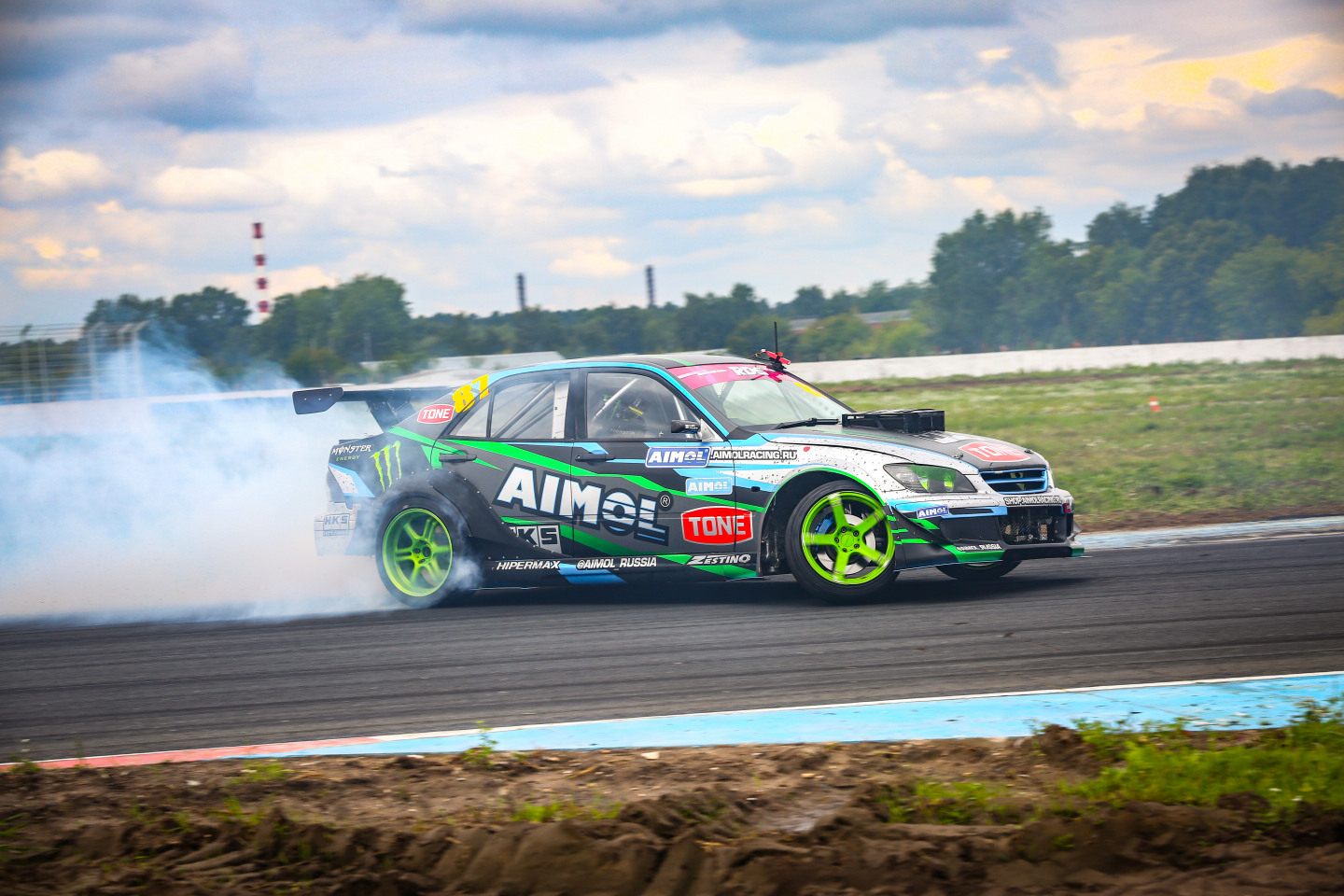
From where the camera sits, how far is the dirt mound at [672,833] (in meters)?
3.85

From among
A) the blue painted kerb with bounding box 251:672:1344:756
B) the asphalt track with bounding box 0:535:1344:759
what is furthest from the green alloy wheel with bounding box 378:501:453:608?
the blue painted kerb with bounding box 251:672:1344:756

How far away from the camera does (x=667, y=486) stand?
29.6 feet

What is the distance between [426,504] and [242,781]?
4.64 meters

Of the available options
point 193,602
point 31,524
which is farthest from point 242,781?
point 31,524

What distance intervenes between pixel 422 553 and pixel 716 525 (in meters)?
2.25

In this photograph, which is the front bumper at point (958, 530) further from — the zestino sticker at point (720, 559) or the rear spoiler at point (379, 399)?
the rear spoiler at point (379, 399)

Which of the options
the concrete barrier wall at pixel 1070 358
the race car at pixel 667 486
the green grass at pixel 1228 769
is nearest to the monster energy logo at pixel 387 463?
the race car at pixel 667 486

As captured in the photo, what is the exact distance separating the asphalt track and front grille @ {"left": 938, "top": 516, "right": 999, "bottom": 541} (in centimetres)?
42

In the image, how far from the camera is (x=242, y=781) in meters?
5.09

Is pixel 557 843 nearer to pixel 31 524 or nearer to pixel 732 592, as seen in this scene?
pixel 732 592

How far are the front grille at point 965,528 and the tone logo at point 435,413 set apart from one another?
365 centimetres

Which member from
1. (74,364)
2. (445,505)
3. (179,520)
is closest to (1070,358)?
(74,364)

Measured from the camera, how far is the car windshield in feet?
30.3

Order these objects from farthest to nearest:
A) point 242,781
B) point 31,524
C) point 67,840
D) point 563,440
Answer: point 31,524
point 563,440
point 242,781
point 67,840
